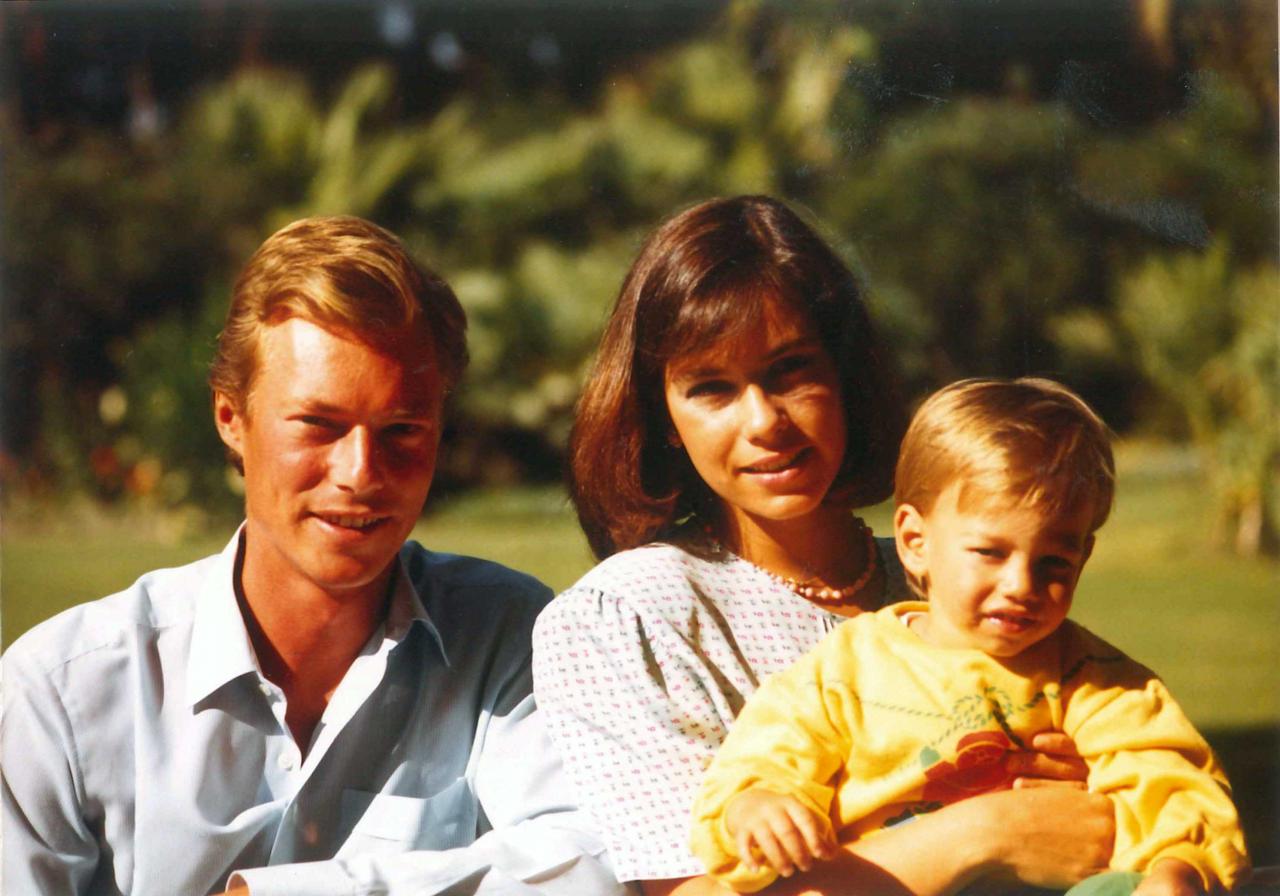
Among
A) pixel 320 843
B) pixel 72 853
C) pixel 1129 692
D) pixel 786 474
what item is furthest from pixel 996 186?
pixel 72 853

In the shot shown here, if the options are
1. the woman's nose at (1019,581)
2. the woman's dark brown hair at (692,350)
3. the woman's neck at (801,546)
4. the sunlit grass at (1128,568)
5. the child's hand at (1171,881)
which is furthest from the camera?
the sunlit grass at (1128,568)

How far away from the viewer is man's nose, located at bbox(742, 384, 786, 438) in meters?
2.43

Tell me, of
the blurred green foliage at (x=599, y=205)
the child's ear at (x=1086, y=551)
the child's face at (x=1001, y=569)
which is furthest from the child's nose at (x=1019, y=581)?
the blurred green foliage at (x=599, y=205)

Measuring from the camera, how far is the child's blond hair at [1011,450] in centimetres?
221

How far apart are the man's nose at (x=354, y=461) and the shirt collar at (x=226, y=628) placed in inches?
9.8

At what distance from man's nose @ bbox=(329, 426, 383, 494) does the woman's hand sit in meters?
1.10

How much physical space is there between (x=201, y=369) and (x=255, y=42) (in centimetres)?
61

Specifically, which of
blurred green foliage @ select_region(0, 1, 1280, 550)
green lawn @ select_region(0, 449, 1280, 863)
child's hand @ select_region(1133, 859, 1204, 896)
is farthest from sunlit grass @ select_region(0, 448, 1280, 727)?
child's hand @ select_region(1133, 859, 1204, 896)

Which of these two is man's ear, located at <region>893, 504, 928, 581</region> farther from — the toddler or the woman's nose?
the woman's nose

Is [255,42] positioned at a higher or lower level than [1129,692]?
higher

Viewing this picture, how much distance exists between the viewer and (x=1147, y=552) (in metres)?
3.98

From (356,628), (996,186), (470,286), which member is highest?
(996,186)

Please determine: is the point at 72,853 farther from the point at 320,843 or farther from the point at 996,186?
the point at 996,186

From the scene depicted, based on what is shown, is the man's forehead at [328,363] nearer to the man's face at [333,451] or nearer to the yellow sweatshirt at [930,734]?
the man's face at [333,451]
